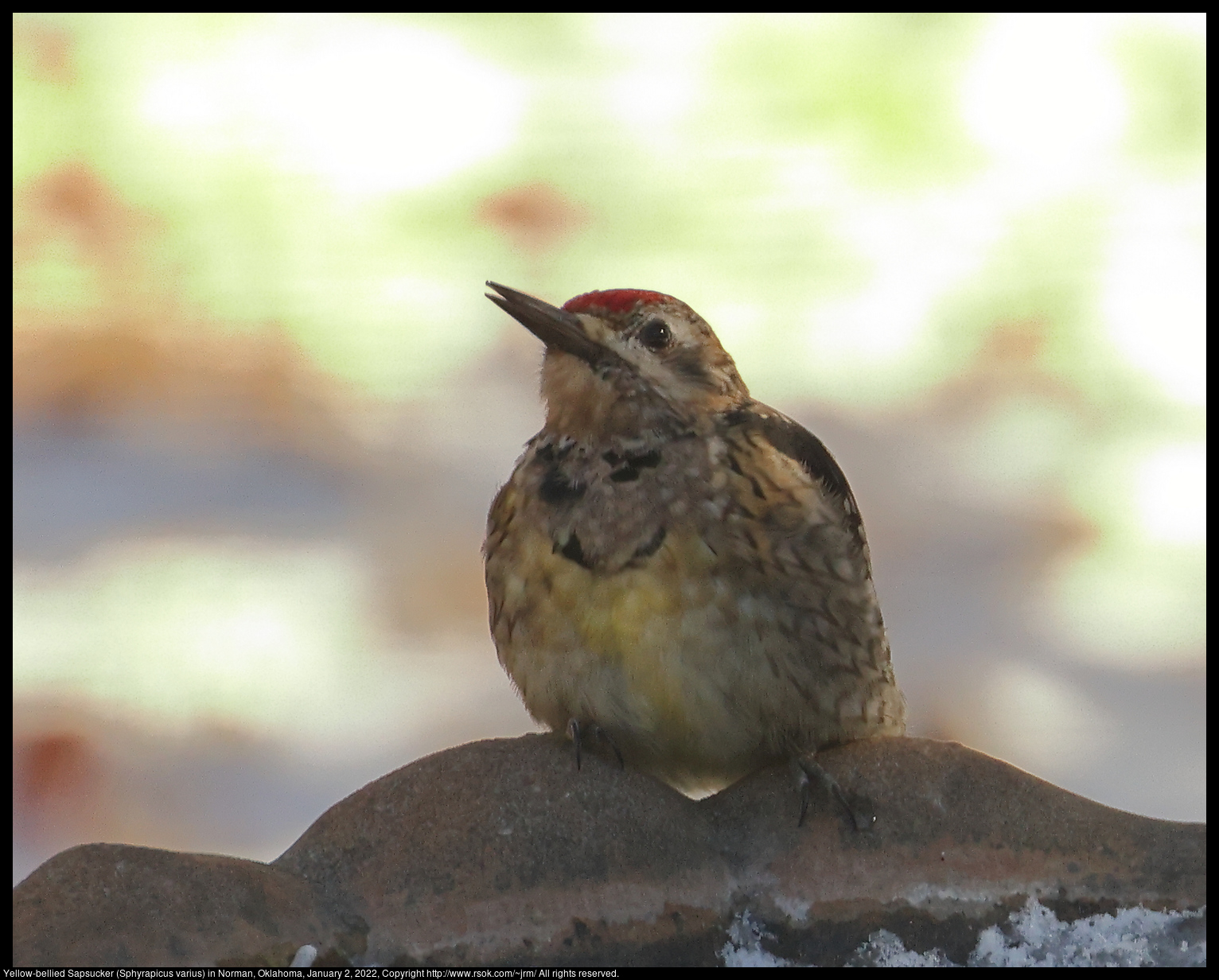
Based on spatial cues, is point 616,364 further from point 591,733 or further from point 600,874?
point 600,874

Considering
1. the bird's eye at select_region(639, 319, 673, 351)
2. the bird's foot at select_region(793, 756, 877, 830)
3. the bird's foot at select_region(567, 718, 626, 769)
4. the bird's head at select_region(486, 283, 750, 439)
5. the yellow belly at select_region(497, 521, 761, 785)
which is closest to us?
the bird's foot at select_region(793, 756, 877, 830)

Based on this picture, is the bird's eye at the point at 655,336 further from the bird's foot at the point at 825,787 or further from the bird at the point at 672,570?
the bird's foot at the point at 825,787

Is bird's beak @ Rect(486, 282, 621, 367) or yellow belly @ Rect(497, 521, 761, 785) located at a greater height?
bird's beak @ Rect(486, 282, 621, 367)

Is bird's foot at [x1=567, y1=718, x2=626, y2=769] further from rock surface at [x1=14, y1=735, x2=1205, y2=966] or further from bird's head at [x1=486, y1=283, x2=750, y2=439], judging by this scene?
bird's head at [x1=486, y1=283, x2=750, y2=439]

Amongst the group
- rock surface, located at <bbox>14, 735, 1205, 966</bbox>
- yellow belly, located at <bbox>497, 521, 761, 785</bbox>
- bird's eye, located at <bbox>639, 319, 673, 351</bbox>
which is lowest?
rock surface, located at <bbox>14, 735, 1205, 966</bbox>

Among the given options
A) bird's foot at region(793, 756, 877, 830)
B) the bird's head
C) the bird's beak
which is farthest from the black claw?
the bird's beak

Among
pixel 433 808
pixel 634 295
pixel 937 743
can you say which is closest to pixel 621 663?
pixel 433 808

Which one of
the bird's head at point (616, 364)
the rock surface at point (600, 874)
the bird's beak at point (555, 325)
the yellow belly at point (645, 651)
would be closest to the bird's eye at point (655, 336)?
the bird's head at point (616, 364)

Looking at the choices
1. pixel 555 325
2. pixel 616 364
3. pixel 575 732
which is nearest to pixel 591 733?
pixel 575 732
